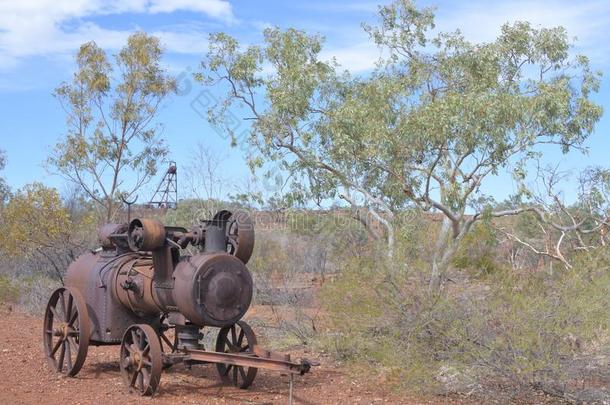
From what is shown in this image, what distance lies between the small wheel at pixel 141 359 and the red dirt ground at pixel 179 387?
14cm

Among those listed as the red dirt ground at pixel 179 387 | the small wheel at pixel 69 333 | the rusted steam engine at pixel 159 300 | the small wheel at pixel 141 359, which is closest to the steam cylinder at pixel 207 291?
the rusted steam engine at pixel 159 300

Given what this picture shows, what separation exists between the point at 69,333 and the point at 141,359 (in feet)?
5.14

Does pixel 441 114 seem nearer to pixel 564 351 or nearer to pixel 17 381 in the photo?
pixel 564 351

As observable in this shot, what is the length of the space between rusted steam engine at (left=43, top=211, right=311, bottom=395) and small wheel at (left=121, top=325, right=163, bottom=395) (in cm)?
1

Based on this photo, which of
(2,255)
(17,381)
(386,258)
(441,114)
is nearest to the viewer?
(17,381)

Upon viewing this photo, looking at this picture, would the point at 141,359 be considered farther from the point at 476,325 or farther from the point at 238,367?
the point at 476,325

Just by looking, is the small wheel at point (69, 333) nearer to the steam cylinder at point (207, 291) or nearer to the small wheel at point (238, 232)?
the steam cylinder at point (207, 291)

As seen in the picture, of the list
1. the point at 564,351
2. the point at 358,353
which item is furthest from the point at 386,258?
the point at 564,351

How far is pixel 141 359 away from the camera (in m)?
8.47

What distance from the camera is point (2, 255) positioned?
22953 millimetres

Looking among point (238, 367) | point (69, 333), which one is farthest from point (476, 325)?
point (69, 333)

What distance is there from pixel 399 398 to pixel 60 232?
13568 millimetres

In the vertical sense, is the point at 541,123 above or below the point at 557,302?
above

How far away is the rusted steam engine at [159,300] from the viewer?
8180mm
